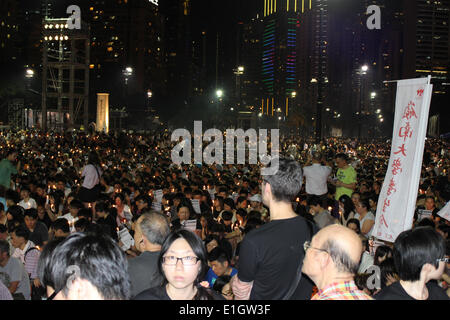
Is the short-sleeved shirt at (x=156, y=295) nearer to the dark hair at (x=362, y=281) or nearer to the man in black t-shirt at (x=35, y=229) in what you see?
the dark hair at (x=362, y=281)

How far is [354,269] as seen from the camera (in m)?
3.01

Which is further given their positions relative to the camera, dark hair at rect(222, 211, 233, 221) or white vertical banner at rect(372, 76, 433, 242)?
dark hair at rect(222, 211, 233, 221)

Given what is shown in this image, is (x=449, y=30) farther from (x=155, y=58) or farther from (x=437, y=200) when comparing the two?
(x=437, y=200)

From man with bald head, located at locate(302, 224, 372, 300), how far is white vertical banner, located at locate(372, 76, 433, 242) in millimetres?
2509

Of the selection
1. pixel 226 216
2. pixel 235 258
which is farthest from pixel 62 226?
pixel 226 216

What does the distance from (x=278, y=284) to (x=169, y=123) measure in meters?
72.0

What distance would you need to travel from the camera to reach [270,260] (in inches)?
140

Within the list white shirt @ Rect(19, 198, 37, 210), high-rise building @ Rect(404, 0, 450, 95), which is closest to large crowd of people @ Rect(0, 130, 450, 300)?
white shirt @ Rect(19, 198, 37, 210)

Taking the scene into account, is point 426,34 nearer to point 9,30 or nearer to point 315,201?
point 9,30

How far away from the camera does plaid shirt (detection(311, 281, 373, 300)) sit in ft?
9.37

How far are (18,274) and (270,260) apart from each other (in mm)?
3691

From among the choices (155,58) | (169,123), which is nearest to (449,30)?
(155,58)

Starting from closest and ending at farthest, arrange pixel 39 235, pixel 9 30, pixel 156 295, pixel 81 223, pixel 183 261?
pixel 156 295, pixel 183 261, pixel 81 223, pixel 39 235, pixel 9 30

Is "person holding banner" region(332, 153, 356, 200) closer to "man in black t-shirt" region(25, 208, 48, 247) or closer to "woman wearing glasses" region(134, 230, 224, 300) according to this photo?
"man in black t-shirt" region(25, 208, 48, 247)
